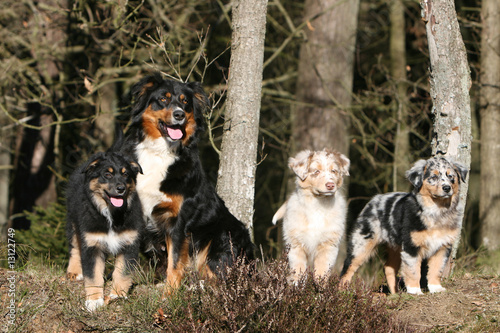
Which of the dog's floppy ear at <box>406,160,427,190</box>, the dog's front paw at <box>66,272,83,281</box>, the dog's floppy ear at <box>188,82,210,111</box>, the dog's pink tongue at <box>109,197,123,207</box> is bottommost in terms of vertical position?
the dog's front paw at <box>66,272,83,281</box>

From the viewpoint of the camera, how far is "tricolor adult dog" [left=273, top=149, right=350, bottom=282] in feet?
21.8

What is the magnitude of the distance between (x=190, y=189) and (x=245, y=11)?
2.50 m

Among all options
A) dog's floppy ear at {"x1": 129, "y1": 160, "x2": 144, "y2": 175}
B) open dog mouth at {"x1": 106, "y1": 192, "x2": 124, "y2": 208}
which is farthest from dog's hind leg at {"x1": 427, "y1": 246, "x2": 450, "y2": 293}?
open dog mouth at {"x1": 106, "y1": 192, "x2": 124, "y2": 208}

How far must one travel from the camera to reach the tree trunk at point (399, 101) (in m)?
11.6

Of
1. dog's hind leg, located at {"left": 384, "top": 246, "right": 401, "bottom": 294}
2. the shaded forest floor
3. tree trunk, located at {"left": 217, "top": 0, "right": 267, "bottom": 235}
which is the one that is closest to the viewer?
the shaded forest floor

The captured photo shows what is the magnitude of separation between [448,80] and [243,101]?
2723mm

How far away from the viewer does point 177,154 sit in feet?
Answer: 21.5

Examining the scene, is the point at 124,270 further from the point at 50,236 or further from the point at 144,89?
the point at 50,236

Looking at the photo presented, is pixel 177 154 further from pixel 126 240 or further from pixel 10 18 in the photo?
pixel 10 18

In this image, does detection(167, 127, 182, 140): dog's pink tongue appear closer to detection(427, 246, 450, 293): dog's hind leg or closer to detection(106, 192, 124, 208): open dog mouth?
detection(106, 192, 124, 208): open dog mouth

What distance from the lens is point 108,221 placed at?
6.05 m

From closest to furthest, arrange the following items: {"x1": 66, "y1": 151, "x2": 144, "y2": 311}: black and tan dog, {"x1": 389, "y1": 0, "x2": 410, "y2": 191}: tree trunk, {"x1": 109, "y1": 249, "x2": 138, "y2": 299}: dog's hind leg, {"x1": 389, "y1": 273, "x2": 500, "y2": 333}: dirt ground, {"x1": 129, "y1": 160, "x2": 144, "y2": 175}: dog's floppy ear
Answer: {"x1": 389, "y1": 273, "x2": 500, "y2": 333}: dirt ground
{"x1": 66, "y1": 151, "x2": 144, "y2": 311}: black and tan dog
{"x1": 109, "y1": 249, "x2": 138, "y2": 299}: dog's hind leg
{"x1": 129, "y1": 160, "x2": 144, "y2": 175}: dog's floppy ear
{"x1": 389, "y1": 0, "x2": 410, "y2": 191}: tree trunk

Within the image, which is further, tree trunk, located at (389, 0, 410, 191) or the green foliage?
tree trunk, located at (389, 0, 410, 191)

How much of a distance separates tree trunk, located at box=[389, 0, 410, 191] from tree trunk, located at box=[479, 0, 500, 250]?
1529 millimetres
